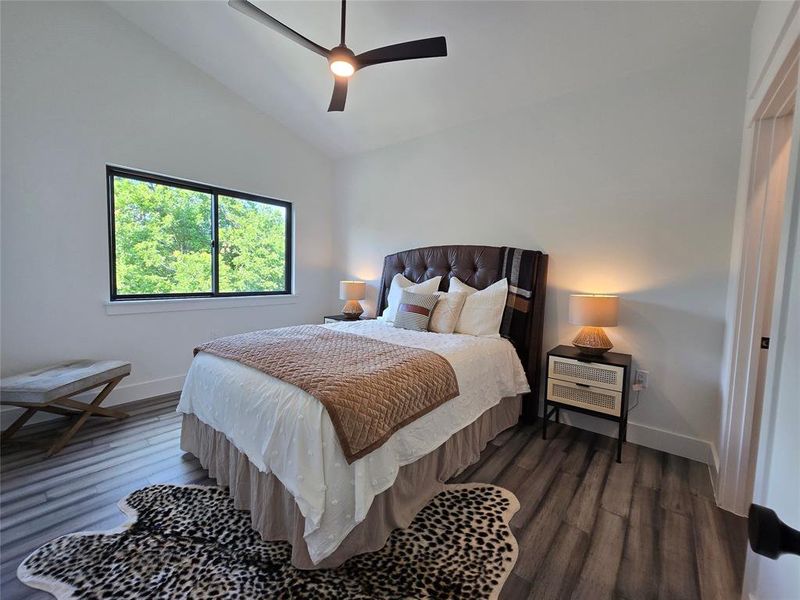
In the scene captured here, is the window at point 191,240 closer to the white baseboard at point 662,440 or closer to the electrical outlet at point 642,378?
the white baseboard at point 662,440

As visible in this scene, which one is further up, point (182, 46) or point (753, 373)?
point (182, 46)

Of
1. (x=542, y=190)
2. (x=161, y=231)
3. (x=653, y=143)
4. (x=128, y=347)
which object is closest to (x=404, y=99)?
(x=542, y=190)

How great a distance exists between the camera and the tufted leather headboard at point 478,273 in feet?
9.37

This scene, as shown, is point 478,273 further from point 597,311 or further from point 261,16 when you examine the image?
point 261,16

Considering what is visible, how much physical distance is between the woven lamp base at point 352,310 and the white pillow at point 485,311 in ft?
4.98

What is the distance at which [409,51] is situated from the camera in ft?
6.86

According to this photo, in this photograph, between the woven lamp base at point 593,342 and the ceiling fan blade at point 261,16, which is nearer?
the ceiling fan blade at point 261,16

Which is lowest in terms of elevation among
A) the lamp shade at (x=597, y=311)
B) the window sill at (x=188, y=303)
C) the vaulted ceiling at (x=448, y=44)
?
the window sill at (x=188, y=303)

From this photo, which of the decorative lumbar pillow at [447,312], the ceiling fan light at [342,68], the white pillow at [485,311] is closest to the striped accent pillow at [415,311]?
the decorative lumbar pillow at [447,312]

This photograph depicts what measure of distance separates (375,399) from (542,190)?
7.82 ft

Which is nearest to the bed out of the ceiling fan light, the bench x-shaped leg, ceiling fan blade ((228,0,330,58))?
the bench x-shaped leg

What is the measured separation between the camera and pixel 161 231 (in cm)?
335

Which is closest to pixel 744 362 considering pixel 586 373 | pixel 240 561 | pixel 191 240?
pixel 586 373

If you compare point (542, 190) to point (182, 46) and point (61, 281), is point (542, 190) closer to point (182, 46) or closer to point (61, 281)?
point (182, 46)
